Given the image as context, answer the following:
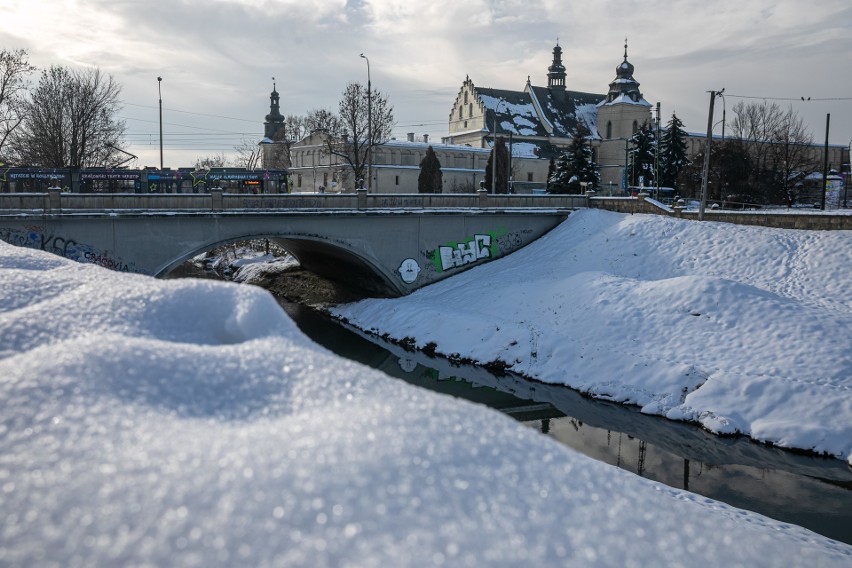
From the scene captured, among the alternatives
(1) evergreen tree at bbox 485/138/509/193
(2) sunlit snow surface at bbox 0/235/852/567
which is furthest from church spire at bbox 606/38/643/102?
(2) sunlit snow surface at bbox 0/235/852/567

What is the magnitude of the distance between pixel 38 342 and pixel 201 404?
1.29 meters

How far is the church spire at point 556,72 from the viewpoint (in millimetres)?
98062

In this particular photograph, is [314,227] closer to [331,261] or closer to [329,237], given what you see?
[329,237]

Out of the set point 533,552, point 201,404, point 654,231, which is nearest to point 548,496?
point 533,552

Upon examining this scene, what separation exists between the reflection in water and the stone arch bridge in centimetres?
999

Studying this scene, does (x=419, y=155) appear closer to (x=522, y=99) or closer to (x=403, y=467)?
(x=522, y=99)

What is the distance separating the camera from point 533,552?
3.57 m

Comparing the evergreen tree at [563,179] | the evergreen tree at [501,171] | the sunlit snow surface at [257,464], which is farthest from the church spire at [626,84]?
the sunlit snow surface at [257,464]

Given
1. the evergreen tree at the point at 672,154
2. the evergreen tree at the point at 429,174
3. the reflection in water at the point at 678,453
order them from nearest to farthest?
the reflection in water at the point at 678,453 < the evergreen tree at the point at 672,154 < the evergreen tree at the point at 429,174

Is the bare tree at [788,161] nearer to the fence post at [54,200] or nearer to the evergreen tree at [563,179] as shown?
the evergreen tree at [563,179]

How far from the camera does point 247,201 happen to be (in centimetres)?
3164

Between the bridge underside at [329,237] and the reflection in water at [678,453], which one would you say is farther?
the bridge underside at [329,237]

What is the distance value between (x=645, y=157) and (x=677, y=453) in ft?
166

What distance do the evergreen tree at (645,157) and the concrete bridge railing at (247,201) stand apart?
24914mm
